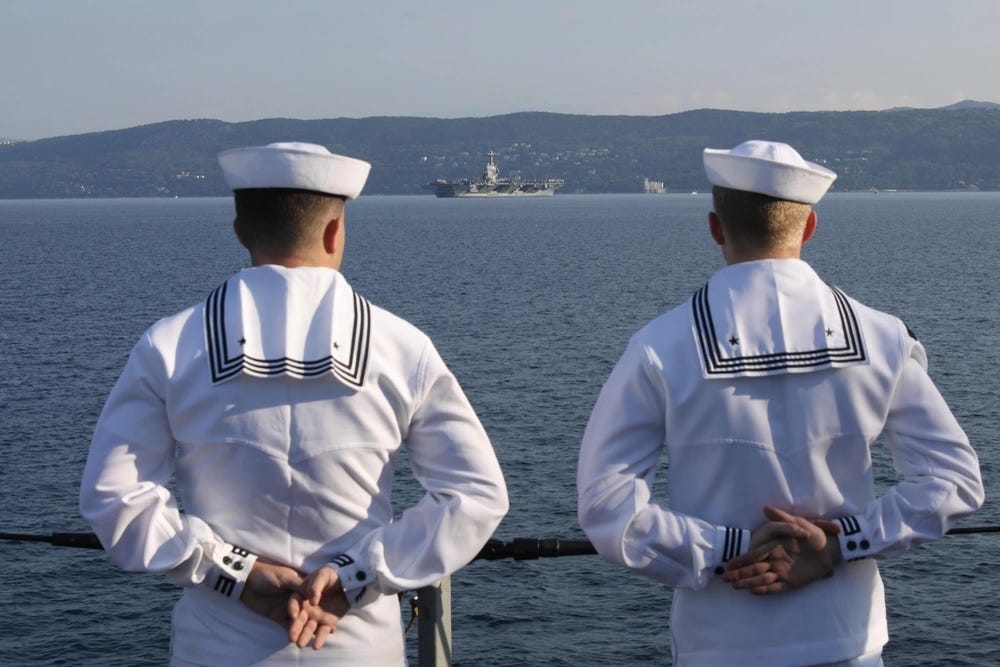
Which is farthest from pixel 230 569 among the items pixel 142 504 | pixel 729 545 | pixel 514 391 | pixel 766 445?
pixel 514 391

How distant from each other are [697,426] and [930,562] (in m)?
19.0

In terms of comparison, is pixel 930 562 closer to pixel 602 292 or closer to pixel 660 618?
pixel 660 618

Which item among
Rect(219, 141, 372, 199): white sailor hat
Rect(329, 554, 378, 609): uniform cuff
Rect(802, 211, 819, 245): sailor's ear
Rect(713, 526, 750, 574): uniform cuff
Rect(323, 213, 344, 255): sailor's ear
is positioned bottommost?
Rect(329, 554, 378, 609): uniform cuff

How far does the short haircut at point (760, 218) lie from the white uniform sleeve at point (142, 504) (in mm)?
1484

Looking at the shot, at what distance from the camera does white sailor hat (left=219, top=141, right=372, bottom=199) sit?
324cm

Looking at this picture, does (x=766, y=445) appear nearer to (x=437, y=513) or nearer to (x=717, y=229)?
(x=717, y=229)

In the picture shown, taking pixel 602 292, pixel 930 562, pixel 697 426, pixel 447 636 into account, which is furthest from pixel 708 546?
pixel 602 292

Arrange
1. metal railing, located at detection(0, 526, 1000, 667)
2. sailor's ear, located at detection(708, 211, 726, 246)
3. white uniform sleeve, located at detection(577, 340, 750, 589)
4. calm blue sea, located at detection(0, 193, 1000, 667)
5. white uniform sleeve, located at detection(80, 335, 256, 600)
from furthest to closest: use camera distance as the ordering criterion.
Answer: calm blue sea, located at detection(0, 193, 1000, 667), metal railing, located at detection(0, 526, 1000, 667), sailor's ear, located at detection(708, 211, 726, 246), white uniform sleeve, located at detection(577, 340, 750, 589), white uniform sleeve, located at detection(80, 335, 256, 600)

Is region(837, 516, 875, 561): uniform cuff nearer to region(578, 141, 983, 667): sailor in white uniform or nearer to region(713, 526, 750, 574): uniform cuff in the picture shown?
region(578, 141, 983, 667): sailor in white uniform

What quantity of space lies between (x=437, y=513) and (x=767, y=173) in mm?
1189

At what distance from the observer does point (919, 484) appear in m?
3.38

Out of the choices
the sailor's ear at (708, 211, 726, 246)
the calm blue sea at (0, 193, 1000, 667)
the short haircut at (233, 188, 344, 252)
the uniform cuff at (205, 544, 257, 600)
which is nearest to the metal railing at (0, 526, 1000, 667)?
the uniform cuff at (205, 544, 257, 600)

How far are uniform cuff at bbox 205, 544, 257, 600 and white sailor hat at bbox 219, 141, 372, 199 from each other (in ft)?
2.98

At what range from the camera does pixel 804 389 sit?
10.8 ft
